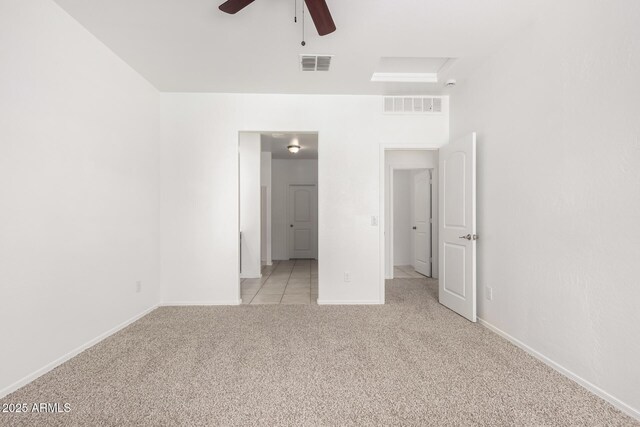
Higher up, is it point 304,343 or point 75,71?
point 75,71

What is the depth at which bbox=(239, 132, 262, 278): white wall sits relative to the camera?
541 centimetres

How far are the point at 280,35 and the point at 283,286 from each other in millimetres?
3517

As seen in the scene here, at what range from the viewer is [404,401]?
5.56 ft

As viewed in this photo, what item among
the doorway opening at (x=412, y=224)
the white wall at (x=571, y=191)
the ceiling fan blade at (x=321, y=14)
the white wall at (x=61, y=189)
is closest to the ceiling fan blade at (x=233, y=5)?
the ceiling fan blade at (x=321, y=14)

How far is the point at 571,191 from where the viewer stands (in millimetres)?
1960

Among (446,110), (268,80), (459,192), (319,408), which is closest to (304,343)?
(319,408)

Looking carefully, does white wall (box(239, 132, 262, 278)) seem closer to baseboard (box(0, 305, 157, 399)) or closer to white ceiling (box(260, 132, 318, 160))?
white ceiling (box(260, 132, 318, 160))

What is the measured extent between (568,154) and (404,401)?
1986 mm

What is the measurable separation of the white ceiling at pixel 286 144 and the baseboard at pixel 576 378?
386cm

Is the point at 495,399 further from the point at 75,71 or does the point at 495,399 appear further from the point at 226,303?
the point at 75,71

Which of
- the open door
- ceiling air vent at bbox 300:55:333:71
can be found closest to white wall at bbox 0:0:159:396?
ceiling air vent at bbox 300:55:333:71

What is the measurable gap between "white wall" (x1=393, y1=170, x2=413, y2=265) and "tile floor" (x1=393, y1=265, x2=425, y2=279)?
244mm

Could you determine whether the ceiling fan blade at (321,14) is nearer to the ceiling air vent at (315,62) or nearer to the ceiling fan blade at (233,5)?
the ceiling fan blade at (233,5)

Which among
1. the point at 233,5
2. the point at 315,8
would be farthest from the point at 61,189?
the point at 315,8
